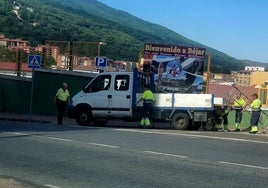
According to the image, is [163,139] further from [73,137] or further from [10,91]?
[10,91]

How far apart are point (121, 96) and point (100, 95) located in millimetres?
956

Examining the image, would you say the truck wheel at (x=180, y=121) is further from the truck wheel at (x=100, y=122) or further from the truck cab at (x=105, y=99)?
the truck wheel at (x=100, y=122)

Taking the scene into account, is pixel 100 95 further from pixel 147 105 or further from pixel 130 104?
pixel 147 105

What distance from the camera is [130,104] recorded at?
22.5 metres

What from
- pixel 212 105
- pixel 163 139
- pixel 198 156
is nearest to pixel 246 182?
pixel 198 156

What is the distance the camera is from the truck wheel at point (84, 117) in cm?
2300

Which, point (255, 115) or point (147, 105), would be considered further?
point (147, 105)

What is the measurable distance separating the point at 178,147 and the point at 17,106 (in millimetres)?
18195

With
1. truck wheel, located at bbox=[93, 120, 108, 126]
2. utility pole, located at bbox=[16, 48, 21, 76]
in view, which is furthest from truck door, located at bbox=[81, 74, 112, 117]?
utility pole, located at bbox=[16, 48, 21, 76]

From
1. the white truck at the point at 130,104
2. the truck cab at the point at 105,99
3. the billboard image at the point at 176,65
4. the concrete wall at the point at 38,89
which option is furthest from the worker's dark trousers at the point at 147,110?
the concrete wall at the point at 38,89

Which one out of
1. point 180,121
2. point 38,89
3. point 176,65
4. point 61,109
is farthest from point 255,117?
point 38,89

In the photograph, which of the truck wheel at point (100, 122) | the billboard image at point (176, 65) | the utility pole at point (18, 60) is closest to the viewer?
the truck wheel at point (100, 122)

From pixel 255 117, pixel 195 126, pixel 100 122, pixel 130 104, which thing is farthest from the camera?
pixel 100 122

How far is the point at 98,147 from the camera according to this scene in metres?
13.7
